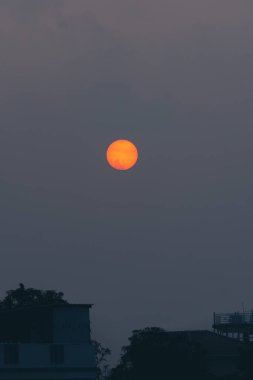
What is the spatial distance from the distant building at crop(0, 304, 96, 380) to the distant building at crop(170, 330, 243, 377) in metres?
23.5

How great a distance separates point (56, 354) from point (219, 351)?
35.2m

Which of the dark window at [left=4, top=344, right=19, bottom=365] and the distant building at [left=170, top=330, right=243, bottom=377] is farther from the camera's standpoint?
the distant building at [left=170, top=330, right=243, bottom=377]

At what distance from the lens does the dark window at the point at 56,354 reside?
262 feet

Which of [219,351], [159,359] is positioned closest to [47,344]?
[159,359]

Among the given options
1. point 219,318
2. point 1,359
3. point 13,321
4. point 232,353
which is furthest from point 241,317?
point 1,359

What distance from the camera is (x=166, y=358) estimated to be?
91.5 meters

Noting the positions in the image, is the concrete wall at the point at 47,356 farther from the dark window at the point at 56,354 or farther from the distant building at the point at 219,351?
the distant building at the point at 219,351

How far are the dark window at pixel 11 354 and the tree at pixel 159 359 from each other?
16058 mm

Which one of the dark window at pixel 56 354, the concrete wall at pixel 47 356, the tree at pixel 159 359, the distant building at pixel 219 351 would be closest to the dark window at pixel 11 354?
the concrete wall at pixel 47 356

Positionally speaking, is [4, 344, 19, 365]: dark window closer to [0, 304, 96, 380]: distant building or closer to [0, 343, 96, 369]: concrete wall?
[0, 304, 96, 380]: distant building

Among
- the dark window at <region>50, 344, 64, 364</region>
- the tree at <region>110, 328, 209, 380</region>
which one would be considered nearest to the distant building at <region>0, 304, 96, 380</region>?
the dark window at <region>50, 344, 64, 364</region>

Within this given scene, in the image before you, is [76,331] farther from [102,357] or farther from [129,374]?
[102,357]

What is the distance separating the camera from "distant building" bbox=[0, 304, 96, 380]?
3086 inches

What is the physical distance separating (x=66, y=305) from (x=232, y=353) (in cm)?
3243
